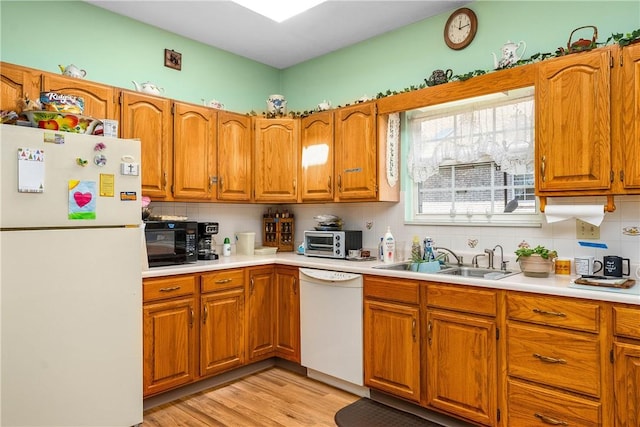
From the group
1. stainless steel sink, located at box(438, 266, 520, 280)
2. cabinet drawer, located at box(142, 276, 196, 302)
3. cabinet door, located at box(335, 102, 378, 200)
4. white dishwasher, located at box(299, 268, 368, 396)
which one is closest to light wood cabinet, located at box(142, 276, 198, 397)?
cabinet drawer, located at box(142, 276, 196, 302)

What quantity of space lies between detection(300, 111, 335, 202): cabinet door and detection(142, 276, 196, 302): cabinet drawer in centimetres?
133

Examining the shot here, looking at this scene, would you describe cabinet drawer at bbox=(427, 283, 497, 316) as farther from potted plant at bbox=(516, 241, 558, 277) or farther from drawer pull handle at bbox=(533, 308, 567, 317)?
potted plant at bbox=(516, 241, 558, 277)

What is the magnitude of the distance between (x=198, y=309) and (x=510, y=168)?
2.43 meters

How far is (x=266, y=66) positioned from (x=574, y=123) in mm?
3043

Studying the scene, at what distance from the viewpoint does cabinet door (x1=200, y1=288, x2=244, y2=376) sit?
3.01m

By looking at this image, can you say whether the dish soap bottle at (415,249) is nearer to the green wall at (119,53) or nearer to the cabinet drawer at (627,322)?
the cabinet drawer at (627,322)

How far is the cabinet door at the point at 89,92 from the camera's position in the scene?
104 inches

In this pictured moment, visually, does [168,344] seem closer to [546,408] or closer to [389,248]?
[389,248]

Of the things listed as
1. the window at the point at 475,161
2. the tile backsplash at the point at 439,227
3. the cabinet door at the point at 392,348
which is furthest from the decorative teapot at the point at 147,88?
the cabinet door at the point at 392,348

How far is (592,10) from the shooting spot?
8.39ft

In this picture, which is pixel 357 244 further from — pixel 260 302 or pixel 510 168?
pixel 510 168

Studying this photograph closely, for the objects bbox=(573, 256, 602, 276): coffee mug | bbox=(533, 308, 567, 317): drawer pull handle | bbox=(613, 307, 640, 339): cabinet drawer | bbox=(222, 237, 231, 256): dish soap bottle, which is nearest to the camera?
bbox=(613, 307, 640, 339): cabinet drawer

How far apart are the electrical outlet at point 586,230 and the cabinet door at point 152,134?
285 cm

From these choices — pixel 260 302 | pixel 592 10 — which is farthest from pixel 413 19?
pixel 260 302
